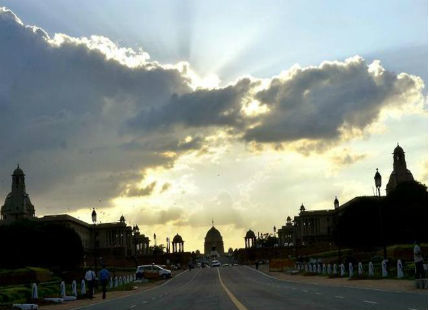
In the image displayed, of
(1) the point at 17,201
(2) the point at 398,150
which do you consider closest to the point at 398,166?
(2) the point at 398,150

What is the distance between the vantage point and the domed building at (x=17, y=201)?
17012cm

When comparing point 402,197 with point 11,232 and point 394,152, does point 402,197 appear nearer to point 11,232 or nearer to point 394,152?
point 394,152

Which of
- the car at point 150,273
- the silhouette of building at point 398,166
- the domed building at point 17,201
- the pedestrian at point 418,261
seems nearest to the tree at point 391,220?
the car at point 150,273

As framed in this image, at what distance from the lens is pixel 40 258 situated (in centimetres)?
11450

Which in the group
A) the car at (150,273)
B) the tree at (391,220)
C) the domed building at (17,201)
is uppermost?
the domed building at (17,201)

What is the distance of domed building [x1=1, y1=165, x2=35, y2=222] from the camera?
558ft

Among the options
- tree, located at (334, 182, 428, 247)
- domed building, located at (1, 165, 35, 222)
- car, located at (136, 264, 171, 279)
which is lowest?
car, located at (136, 264, 171, 279)

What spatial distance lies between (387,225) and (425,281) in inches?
3065

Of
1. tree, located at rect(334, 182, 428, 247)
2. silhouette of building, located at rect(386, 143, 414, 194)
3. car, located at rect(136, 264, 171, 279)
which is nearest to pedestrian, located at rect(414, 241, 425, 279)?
car, located at rect(136, 264, 171, 279)

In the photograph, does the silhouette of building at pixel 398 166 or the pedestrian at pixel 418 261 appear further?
the silhouette of building at pixel 398 166

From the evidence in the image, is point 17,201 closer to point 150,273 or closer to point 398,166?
point 398,166

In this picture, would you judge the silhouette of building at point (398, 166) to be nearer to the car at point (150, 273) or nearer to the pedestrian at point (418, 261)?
the car at point (150, 273)

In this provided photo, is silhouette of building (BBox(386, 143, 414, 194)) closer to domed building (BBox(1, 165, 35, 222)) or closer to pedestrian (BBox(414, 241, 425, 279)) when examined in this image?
domed building (BBox(1, 165, 35, 222))

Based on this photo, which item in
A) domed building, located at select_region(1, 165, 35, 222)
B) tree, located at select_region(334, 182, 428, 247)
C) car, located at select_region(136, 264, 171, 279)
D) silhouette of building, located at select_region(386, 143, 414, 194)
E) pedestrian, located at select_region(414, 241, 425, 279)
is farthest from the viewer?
domed building, located at select_region(1, 165, 35, 222)
